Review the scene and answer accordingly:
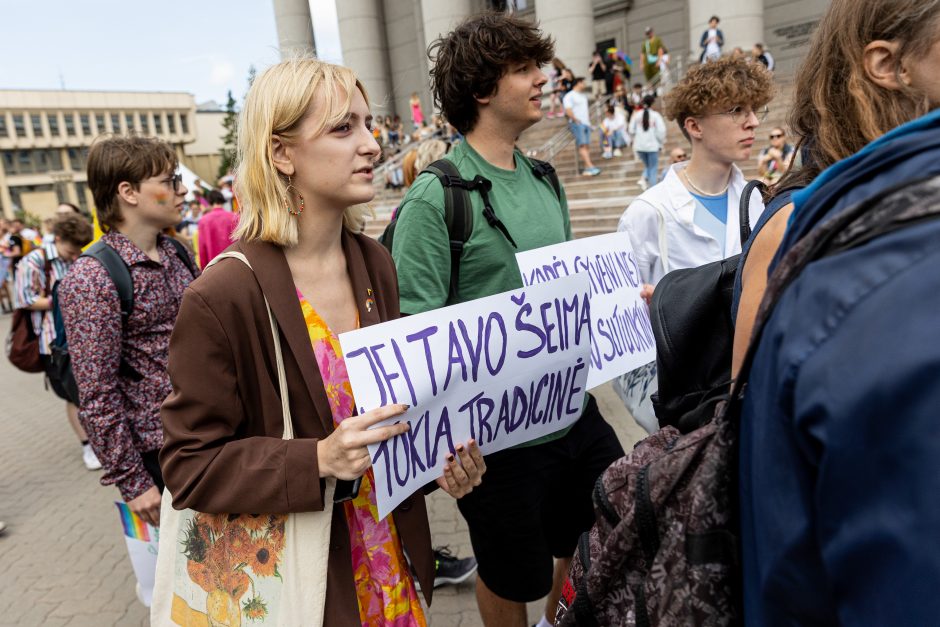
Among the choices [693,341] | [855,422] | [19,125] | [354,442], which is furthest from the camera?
[19,125]

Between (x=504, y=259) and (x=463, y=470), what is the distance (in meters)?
0.88

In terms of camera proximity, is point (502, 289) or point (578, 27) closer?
point (502, 289)

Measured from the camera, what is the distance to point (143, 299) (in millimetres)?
2629

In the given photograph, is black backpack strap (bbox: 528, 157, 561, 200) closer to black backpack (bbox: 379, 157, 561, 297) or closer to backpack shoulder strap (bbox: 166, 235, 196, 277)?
black backpack (bbox: 379, 157, 561, 297)

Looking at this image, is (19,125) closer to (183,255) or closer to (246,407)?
(183,255)

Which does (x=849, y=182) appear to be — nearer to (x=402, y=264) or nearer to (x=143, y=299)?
(x=402, y=264)

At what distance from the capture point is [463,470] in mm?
1805

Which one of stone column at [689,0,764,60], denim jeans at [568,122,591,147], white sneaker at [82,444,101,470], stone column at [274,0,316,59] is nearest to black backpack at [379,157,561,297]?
white sneaker at [82,444,101,470]

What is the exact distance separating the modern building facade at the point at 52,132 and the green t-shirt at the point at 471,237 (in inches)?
3091

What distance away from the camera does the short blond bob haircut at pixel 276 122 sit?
5.70 feet

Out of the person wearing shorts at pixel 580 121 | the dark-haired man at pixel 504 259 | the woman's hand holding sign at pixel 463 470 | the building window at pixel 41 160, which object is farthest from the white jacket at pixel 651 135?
the building window at pixel 41 160

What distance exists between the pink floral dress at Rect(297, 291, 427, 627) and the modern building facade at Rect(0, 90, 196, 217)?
79.1m

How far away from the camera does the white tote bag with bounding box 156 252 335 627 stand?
1.56 meters

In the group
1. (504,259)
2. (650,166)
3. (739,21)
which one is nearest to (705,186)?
(504,259)
